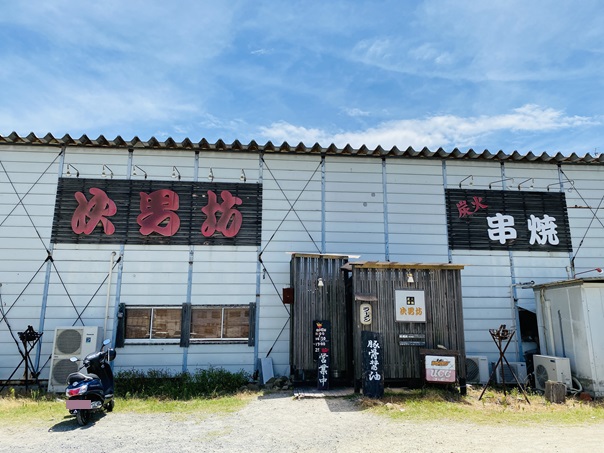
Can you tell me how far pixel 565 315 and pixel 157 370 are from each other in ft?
33.4

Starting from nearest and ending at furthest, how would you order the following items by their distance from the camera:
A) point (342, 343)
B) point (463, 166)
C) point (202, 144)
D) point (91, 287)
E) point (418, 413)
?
1. point (418, 413)
2. point (342, 343)
3. point (91, 287)
4. point (202, 144)
5. point (463, 166)

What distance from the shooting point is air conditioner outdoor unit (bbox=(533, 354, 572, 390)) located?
9.24m

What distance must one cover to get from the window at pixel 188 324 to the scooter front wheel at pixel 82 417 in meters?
3.42

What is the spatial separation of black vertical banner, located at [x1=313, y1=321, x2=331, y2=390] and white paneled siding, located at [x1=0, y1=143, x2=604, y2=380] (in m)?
1.31

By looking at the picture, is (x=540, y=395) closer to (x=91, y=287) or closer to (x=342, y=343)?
(x=342, y=343)

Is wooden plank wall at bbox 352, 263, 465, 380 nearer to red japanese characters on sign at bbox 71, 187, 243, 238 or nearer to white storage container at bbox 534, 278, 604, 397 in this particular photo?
white storage container at bbox 534, 278, 604, 397

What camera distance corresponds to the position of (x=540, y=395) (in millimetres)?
9234

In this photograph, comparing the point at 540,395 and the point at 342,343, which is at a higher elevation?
the point at 342,343

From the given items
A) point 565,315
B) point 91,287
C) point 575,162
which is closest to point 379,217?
point 565,315

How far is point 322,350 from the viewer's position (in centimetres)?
946

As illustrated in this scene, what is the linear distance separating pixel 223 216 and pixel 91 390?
5393 millimetres

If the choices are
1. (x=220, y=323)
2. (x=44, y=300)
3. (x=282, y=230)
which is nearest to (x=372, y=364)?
(x=220, y=323)

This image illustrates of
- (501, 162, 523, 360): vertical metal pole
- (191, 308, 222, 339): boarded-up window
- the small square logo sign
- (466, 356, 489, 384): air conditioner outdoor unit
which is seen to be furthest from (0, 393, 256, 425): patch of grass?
(501, 162, 523, 360): vertical metal pole

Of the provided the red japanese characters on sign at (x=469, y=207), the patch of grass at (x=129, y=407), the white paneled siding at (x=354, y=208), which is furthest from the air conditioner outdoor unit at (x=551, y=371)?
the patch of grass at (x=129, y=407)
